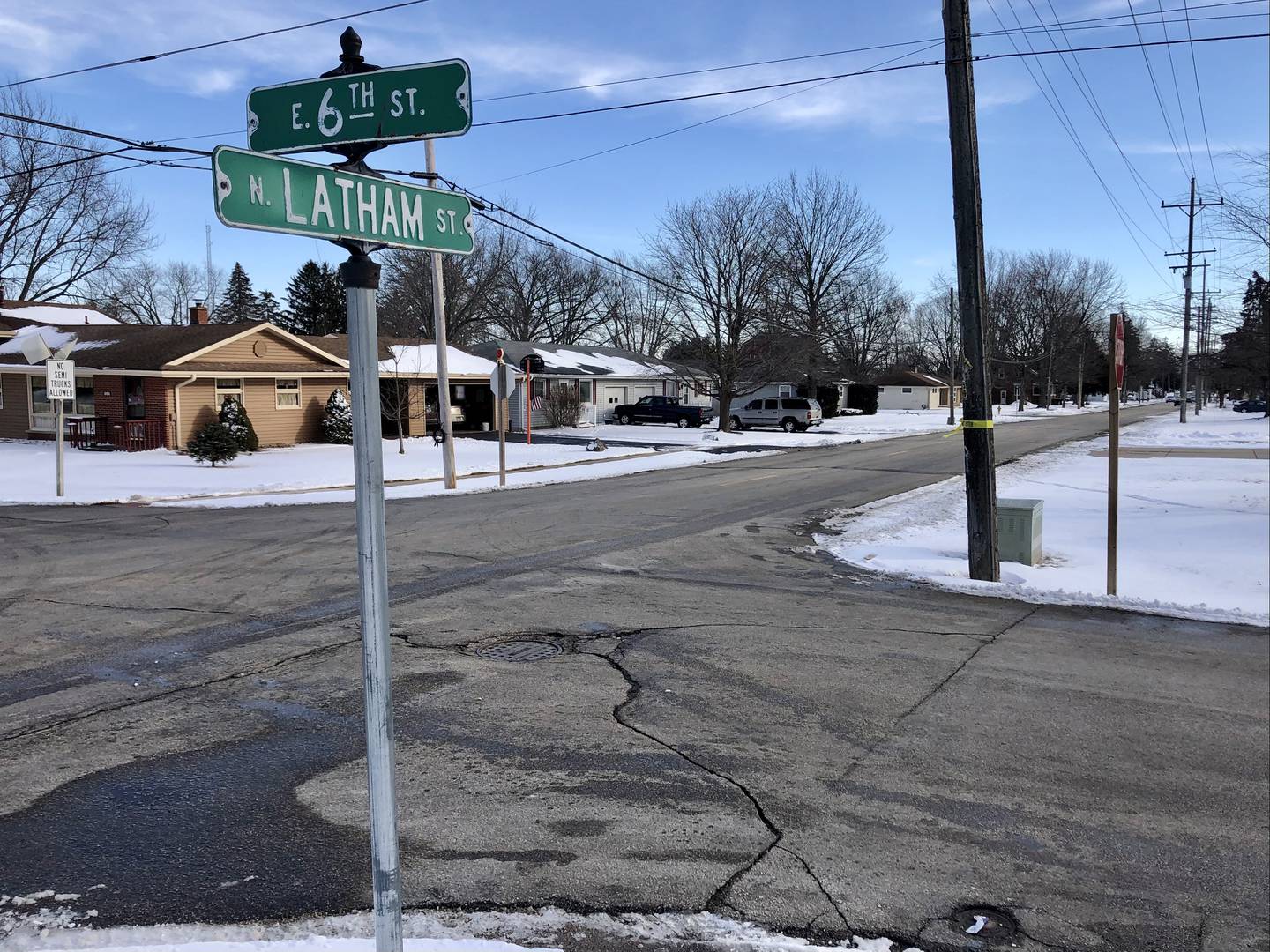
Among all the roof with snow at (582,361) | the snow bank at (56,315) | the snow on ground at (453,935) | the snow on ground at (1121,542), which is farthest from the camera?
the roof with snow at (582,361)

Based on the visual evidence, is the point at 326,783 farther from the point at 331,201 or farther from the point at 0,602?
the point at 0,602

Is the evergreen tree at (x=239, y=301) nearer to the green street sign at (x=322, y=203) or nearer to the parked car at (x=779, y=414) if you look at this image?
the parked car at (x=779, y=414)

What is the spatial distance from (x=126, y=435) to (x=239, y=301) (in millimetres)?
61438

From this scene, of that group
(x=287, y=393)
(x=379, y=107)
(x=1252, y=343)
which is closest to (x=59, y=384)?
(x=287, y=393)

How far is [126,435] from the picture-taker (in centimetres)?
2942

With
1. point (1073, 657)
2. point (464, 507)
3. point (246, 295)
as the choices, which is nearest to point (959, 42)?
point (1073, 657)

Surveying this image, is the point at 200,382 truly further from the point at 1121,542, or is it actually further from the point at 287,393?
the point at 1121,542

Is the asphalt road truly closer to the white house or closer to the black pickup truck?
the black pickup truck

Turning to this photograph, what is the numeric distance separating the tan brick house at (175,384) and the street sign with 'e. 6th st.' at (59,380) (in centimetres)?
1135

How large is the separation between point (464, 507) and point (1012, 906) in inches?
538

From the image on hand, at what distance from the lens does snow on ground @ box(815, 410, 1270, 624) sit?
9.82 metres

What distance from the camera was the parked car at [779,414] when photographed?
155 ft

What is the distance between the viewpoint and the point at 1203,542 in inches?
480

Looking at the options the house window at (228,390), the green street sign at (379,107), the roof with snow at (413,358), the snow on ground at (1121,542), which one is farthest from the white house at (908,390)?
the green street sign at (379,107)
